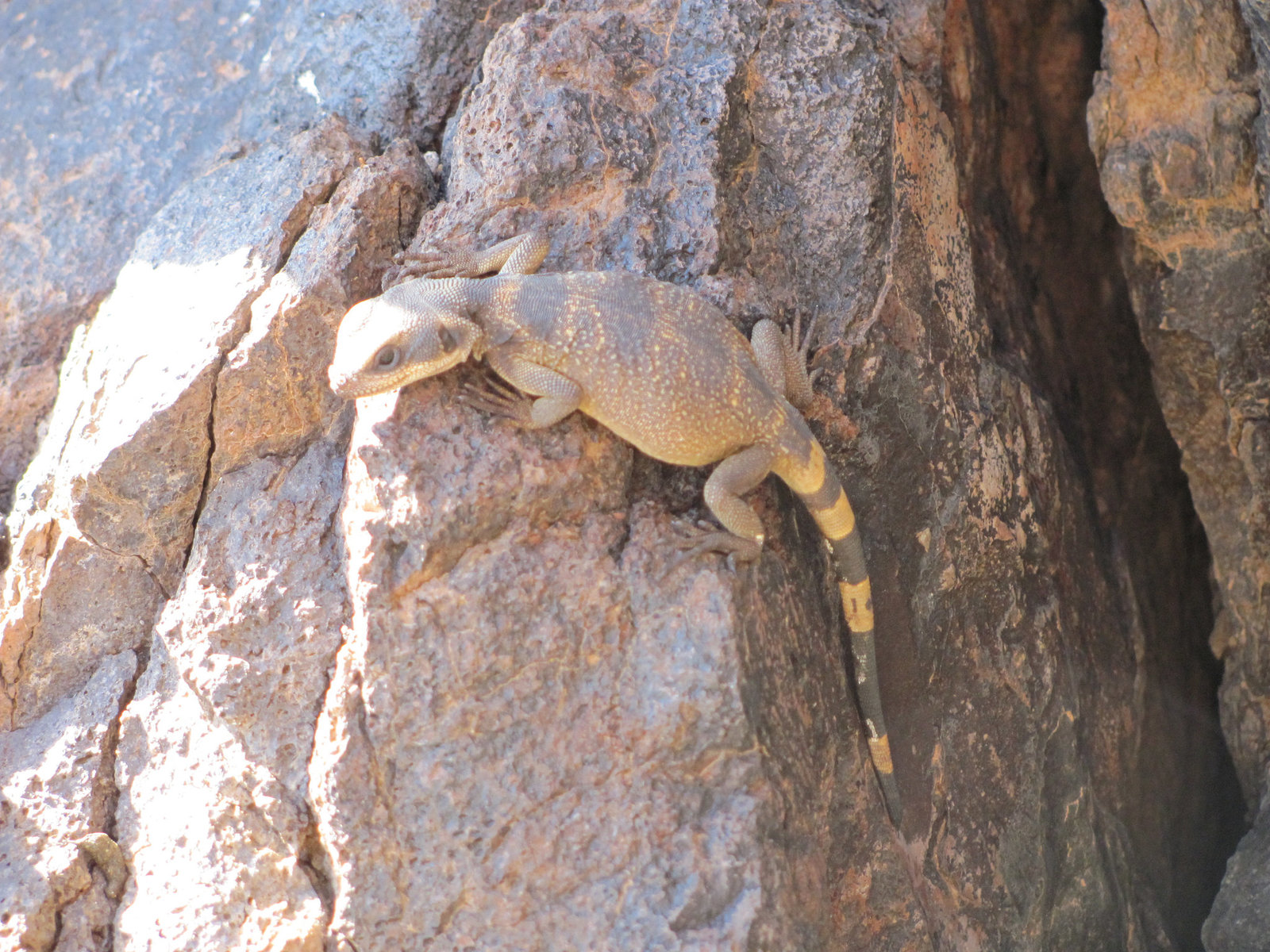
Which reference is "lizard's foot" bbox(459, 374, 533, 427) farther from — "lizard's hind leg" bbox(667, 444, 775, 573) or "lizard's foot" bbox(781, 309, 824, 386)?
"lizard's foot" bbox(781, 309, 824, 386)

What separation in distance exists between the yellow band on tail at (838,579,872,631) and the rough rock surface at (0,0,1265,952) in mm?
94

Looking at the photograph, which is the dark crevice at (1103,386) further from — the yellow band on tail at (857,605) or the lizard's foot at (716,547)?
the lizard's foot at (716,547)

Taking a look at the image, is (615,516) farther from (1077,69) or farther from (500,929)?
(1077,69)

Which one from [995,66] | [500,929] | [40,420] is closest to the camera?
[500,929]

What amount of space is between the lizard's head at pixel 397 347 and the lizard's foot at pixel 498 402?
4.0 inches

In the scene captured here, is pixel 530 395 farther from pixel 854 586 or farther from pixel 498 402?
pixel 854 586

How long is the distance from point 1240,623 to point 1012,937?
1858 millimetres

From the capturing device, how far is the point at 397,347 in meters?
3.04

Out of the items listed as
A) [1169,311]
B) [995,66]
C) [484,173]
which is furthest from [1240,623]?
[484,173]

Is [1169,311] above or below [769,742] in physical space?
above

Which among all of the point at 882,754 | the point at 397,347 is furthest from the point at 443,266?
the point at 882,754

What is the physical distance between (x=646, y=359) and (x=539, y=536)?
24.7 inches

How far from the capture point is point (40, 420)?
4.46 m

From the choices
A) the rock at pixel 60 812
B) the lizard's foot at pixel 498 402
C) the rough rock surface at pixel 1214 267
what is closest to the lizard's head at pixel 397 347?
the lizard's foot at pixel 498 402
